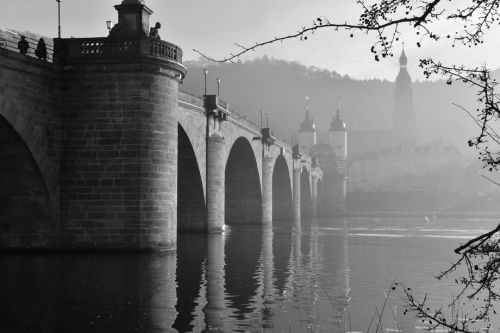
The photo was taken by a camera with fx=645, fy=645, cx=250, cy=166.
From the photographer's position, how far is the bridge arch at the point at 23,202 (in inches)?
995

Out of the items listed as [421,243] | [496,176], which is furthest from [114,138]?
[496,176]

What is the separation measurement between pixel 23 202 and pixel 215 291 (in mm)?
11757

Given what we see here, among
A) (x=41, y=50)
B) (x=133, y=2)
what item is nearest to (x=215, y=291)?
(x=41, y=50)

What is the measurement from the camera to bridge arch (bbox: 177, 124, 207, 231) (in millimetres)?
40694

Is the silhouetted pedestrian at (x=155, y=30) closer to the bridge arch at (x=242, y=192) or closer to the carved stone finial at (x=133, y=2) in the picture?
the carved stone finial at (x=133, y=2)

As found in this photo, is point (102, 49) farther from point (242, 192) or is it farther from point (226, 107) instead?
point (242, 192)

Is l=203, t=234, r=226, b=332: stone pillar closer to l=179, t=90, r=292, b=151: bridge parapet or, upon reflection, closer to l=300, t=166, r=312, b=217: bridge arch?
l=179, t=90, r=292, b=151: bridge parapet

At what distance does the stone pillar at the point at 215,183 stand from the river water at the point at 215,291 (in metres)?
10.5

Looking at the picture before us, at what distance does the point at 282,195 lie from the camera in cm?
8369

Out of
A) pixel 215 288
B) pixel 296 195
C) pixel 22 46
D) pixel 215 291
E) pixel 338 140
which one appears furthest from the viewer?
pixel 338 140

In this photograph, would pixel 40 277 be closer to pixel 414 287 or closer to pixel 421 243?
pixel 414 287

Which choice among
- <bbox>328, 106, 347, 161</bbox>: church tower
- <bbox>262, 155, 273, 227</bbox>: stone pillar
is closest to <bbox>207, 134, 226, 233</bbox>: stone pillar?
<bbox>262, 155, 273, 227</bbox>: stone pillar

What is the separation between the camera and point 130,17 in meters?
28.5

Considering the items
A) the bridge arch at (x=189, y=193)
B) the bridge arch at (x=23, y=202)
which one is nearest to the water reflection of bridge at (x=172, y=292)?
the bridge arch at (x=23, y=202)
